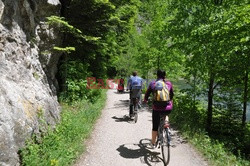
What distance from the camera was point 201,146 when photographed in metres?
7.39

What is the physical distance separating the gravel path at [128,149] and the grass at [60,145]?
1.02 ft

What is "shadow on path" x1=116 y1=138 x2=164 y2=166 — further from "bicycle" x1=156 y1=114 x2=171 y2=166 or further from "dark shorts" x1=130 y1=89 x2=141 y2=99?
"dark shorts" x1=130 y1=89 x2=141 y2=99

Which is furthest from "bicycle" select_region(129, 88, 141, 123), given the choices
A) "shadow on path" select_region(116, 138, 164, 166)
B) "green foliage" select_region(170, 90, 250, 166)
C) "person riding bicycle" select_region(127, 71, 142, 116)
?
"shadow on path" select_region(116, 138, 164, 166)

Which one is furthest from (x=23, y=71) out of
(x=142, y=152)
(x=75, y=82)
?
(x=75, y=82)

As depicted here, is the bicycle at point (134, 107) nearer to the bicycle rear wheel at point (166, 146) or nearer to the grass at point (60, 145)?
the grass at point (60, 145)

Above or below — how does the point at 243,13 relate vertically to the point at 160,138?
above

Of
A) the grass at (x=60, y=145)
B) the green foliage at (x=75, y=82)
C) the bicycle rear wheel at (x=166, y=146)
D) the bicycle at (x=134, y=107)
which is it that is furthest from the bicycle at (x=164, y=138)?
the green foliage at (x=75, y=82)

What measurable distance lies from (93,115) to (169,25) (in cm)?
590

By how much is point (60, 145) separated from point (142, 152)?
236 centimetres

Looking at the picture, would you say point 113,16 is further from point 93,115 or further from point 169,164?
point 169,164

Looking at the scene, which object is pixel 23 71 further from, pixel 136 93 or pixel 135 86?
pixel 136 93

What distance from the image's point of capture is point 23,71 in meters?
6.91

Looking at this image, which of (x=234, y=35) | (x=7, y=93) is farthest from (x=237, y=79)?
(x=7, y=93)

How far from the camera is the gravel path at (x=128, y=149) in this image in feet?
20.4
